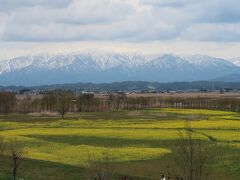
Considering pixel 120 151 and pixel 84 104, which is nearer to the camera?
pixel 120 151

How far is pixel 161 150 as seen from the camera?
56812mm

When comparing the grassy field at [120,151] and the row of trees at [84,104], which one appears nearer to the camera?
the grassy field at [120,151]

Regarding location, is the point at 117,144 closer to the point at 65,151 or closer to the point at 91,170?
the point at 65,151

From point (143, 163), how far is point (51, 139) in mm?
23123

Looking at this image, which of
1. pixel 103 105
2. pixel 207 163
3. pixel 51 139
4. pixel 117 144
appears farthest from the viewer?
pixel 103 105

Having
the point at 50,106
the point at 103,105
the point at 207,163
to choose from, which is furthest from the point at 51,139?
the point at 103,105

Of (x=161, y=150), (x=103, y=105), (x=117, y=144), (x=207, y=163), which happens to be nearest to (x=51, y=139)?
(x=117, y=144)

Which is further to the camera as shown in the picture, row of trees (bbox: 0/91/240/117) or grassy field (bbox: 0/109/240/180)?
row of trees (bbox: 0/91/240/117)

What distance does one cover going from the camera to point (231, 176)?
140 ft

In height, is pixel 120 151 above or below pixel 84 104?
above

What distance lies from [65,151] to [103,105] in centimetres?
12366

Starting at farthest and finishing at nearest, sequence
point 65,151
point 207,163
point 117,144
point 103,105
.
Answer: point 103,105 → point 117,144 → point 65,151 → point 207,163

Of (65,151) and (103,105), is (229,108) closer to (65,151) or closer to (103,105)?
(103,105)

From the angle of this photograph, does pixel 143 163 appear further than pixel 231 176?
Yes
